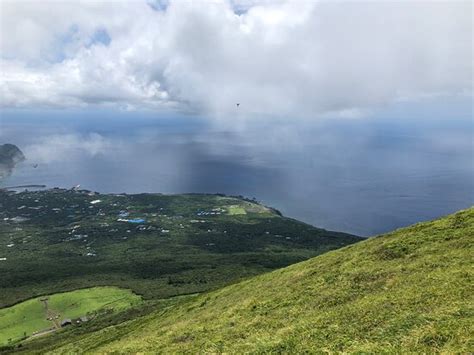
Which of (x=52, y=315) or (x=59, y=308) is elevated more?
(x=59, y=308)

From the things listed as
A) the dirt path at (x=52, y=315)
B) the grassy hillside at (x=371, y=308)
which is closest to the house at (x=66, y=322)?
the dirt path at (x=52, y=315)

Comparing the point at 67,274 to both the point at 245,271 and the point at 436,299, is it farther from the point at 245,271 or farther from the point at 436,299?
the point at 436,299

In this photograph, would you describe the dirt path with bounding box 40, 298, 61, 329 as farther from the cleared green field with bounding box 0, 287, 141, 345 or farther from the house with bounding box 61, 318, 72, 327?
the house with bounding box 61, 318, 72, 327

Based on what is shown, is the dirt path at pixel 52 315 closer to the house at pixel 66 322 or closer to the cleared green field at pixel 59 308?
the cleared green field at pixel 59 308

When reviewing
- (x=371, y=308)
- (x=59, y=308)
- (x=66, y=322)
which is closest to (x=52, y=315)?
(x=59, y=308)

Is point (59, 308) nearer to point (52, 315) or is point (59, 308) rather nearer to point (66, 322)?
point (52, 315)

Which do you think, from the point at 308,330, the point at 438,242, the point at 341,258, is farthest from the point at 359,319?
the point at 341,258
